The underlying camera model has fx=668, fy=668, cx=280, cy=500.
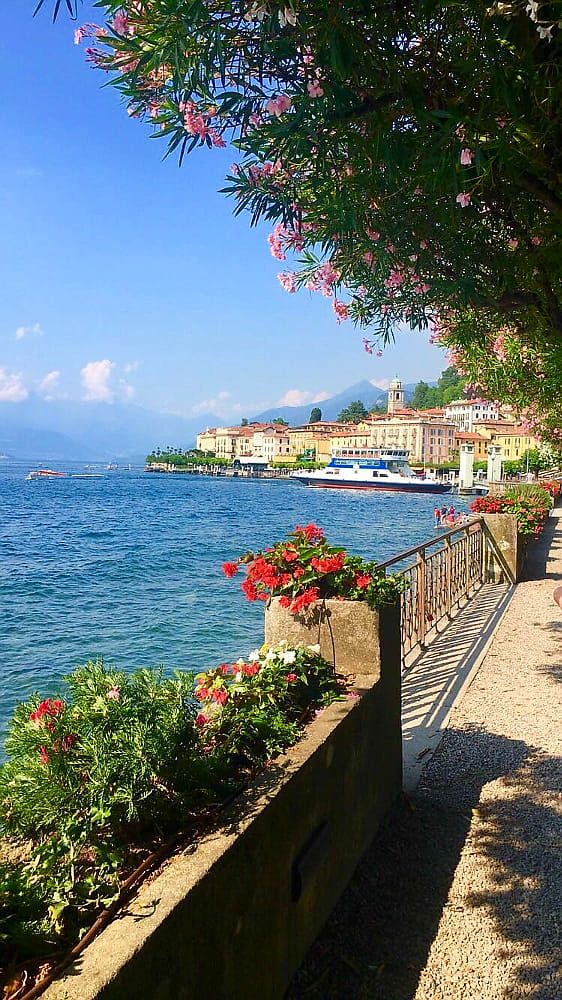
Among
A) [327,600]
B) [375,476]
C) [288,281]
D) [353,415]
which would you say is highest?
[353,415]

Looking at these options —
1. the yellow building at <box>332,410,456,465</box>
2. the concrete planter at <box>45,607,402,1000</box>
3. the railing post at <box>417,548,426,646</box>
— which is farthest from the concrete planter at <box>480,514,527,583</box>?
the yellow building at <box>332,410,456,465</box>

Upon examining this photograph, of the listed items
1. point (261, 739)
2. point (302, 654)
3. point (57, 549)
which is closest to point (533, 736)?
point (302, 654)

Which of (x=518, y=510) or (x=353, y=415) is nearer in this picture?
(x=518, y=510)

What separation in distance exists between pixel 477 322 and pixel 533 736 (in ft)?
12.5

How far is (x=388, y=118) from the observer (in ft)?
10.8

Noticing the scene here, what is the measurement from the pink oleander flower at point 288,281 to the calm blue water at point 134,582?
854 centimetres

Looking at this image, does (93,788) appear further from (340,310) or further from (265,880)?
(340,310)

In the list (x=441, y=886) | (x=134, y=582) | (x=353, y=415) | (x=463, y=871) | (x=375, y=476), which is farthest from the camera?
(x=353, y=415)

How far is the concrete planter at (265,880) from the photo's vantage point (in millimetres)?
1642

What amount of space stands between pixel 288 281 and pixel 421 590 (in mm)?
3745

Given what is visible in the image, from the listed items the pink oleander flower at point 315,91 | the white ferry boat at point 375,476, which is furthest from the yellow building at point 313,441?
the pink oleander flower at point 315,91

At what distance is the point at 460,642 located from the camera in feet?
26.3

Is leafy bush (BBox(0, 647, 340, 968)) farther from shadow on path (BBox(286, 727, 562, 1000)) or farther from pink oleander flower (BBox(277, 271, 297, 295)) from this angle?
pink oleander flower (BBox(277, 271, 297, 295))

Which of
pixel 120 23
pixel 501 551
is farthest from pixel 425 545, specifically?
pixel 120 23
